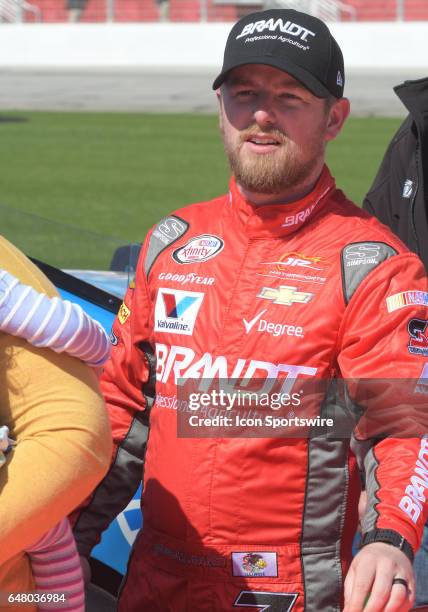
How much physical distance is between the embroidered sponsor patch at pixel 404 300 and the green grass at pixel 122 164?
736 centimetres

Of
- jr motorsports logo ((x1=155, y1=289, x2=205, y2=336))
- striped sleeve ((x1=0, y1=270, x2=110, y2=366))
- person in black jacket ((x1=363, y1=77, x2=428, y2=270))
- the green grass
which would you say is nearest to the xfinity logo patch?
jr motorsports logo ((x1=155, y1=289, x2=205, y2=336))

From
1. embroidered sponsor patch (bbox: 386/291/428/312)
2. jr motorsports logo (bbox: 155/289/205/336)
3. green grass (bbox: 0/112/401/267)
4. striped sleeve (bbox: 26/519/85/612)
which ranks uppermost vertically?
embroidered sponsor patch (bbox: 386/291/428/312)

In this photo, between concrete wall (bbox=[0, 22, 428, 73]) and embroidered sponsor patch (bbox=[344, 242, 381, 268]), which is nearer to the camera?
embroidered sponsor patch (bbox=[344, 242, 381, 268])

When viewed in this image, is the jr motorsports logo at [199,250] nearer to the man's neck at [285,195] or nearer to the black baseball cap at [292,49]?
the man's neck at [285,195]

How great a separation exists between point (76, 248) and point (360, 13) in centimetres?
2702

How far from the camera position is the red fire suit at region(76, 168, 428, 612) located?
2031 millimetres

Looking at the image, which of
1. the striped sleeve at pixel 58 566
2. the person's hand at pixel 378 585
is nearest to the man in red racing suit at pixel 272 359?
the person's hand at pixel 378 585

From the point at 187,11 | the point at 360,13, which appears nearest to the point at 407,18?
the point at 360,13

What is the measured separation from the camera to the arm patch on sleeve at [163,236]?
2336 millimetres

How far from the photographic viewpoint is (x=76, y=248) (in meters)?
3.78

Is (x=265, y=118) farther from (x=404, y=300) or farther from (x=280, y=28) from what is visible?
(x=404, y=300)

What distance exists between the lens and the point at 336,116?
7.54 ft

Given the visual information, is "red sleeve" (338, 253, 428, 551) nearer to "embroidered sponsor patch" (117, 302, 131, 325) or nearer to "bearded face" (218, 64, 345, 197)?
"bearded face" (218, 64, 345, 197)

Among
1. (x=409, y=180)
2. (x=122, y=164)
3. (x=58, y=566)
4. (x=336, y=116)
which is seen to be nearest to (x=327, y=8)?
(x=122, y=164)
